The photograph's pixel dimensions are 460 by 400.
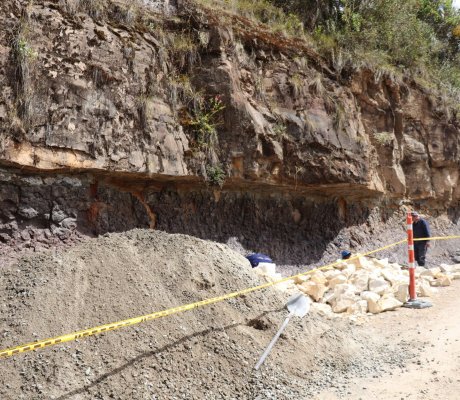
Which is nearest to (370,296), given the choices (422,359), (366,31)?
(422,359)

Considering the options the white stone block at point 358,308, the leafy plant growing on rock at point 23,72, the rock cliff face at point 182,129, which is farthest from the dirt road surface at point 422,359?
the leafy plant growing on rock at point 23,72

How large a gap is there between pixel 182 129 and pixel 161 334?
420 cm

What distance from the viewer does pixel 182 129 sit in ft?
→ 25.6

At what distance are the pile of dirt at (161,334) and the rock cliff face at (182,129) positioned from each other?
134cm

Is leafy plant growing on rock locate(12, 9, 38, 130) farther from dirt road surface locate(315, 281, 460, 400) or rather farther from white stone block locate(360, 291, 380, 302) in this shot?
white stone block locate(360, 291, 380, 302)

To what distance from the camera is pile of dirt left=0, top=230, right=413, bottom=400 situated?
152 inches

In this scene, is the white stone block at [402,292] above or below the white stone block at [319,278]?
below

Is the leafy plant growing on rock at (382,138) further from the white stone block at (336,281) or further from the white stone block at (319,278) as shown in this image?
the white stone block at (336,281)

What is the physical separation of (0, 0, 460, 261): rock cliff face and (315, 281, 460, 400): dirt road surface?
327cm

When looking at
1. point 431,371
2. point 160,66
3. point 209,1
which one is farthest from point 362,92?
point 431,371

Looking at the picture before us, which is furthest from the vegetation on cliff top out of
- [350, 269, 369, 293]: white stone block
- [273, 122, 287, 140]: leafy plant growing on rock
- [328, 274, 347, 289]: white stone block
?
[328, 274, 347, 289]: white stone block

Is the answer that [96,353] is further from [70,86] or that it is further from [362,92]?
[362,92]

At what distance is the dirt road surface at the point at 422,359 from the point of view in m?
4.12

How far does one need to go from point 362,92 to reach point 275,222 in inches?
173
